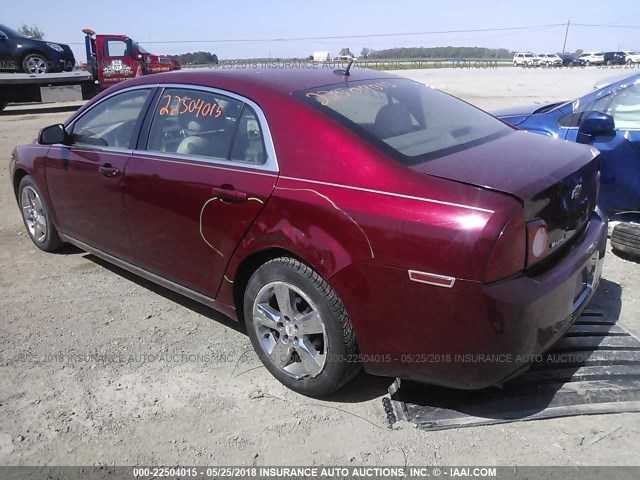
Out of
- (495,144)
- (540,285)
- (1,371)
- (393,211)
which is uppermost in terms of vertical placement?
(495,144)

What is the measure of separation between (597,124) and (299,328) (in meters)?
3.28

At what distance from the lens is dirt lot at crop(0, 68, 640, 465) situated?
247 cm

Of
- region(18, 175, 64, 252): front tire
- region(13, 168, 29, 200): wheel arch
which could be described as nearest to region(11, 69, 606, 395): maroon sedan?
region(18, 175, 64, 252): front tire

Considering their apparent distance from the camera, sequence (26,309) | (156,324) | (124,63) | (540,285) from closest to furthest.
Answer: (540,285)
(156,324)
(26,309)
(124,63)

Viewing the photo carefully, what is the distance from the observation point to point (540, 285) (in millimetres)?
2293

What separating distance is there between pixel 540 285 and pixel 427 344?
1.79ft

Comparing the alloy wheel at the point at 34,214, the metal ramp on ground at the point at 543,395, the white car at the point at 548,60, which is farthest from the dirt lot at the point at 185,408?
the white car at the point at 548,60

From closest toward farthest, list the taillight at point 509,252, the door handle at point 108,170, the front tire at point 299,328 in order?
the taillight at point 509,252 → the front tire at point 299,328 → the door handle at point 108,170

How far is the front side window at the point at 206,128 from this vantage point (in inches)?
116

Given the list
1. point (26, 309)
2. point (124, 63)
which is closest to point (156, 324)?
point (26, 309)

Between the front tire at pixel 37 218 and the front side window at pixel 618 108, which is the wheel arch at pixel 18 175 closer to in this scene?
the front tire at pixel 37 218

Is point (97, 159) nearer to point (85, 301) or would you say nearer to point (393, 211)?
point (85, 301)

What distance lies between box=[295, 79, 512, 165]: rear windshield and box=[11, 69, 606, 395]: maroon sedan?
1 cm

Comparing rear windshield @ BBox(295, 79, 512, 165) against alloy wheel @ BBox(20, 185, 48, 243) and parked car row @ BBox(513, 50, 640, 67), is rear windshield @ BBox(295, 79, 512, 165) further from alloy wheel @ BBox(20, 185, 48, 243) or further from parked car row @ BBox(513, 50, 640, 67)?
parked car row @ BBox(513, 50, 640, 67)
